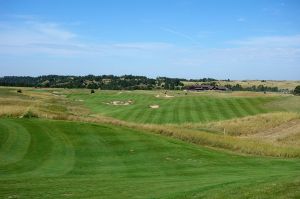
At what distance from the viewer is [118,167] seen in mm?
20312

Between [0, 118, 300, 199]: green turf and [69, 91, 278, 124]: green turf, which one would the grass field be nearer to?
[0, 118, 300, 199]: green turf

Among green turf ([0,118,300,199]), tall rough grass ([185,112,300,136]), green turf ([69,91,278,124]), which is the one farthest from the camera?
green turf ([69,91,278,124])

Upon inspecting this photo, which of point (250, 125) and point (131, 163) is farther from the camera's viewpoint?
point (250, 125)

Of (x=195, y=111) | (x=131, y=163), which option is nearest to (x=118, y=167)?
(x=131, y=163)

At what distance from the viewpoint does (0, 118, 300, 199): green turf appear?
1327 centimetres

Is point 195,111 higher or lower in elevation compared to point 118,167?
lower

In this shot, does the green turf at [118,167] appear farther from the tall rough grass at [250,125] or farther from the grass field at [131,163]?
the tall rough grass at [250,125]

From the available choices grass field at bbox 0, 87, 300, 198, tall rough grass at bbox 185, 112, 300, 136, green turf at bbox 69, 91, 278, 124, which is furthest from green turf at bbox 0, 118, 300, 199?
green turf at bbox 69, 91, 278, 124

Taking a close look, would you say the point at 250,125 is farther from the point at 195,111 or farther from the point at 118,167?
the point at 118,167

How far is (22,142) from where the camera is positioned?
24.2 metres

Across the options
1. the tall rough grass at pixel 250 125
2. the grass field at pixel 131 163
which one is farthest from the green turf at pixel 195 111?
the grass field at pixel 131 163

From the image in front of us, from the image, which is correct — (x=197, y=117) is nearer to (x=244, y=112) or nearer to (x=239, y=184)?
(x=244, y=112)

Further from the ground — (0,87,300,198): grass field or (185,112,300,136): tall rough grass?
(0,87,300,198): grass field

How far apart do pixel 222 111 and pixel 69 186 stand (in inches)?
2422
